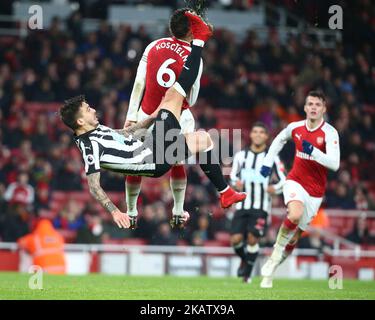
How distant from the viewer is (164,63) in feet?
39.2

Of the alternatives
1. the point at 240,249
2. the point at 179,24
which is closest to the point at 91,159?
the point at 179,24

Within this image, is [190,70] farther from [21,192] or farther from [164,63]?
[21,192]

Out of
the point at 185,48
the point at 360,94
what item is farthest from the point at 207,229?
the point at 185,48

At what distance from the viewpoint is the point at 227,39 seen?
83.2ft

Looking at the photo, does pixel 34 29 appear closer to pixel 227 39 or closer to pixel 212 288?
pixel 227 39

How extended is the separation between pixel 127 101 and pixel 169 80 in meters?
11.5

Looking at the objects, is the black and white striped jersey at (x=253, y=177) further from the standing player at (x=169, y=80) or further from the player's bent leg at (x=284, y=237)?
the standing player at (x=169, y=80)

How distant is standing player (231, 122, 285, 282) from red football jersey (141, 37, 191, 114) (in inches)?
143

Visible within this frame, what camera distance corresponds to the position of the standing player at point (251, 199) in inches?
607

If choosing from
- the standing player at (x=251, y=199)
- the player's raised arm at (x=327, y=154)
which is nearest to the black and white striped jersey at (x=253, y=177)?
the standing player at (x=251, y=199)

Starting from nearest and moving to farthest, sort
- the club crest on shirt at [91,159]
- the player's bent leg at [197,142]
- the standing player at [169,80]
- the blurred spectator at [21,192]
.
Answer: the club crest on shirt at [91,159], the player's bent leg at [197,142], the standing player at [169,80], the blurred spectator at [21,192]

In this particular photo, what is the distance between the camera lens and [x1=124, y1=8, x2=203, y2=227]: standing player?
1188 centimetres

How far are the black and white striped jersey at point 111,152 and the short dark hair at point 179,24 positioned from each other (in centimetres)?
161

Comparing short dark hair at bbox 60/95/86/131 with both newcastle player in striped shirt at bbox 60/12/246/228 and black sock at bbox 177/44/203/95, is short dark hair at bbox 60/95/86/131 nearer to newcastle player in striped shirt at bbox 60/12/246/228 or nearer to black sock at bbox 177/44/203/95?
newcastle player in striped shirt at bbox 60/12/246/228
